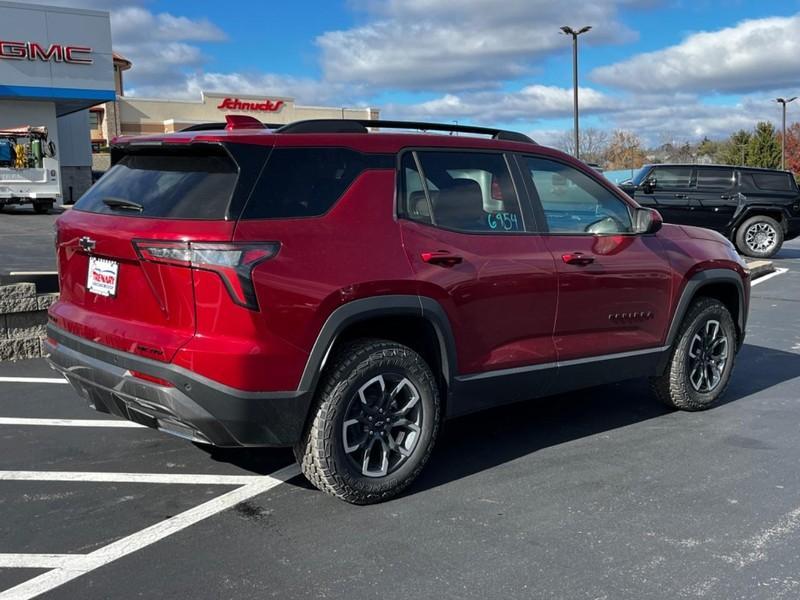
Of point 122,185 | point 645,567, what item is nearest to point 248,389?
point 122,185

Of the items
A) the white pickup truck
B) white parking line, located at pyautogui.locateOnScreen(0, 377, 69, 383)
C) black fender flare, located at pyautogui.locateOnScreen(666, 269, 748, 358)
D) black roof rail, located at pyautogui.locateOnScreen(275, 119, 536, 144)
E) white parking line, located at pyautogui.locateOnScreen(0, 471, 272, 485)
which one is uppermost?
the white pickup truck

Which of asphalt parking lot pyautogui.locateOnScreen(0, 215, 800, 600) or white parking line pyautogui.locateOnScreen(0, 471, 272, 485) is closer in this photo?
asphalt parking lot pyautogui.locateOnScreen(0, 215, 800, 600)

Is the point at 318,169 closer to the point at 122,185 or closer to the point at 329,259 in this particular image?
the point at 329,259

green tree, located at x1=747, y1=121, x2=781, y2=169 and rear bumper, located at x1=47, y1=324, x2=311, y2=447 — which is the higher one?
green tree, located at x1=747, y1=121, x2=781, y2=169

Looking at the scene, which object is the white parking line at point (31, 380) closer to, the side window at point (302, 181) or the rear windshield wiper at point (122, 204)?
the rear windshield wiper at point (122, 204)

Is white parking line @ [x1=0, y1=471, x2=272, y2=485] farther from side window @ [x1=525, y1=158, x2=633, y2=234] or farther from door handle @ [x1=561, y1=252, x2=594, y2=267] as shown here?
side window @ [x1=525, y1=158, x2=633, y2=234]

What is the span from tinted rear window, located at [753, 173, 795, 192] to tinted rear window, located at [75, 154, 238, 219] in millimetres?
15524

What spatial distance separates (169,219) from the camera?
3551mm

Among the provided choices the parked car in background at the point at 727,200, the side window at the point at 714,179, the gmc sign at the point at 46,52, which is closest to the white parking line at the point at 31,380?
the parked car in background at the point at 727,200

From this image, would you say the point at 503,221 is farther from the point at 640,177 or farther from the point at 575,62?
the point at 575,62

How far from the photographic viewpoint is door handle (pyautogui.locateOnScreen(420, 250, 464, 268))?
397 cm

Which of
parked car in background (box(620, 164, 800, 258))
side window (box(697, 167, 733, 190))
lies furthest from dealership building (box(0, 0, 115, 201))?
side window (box(697, 167, 733, 190))

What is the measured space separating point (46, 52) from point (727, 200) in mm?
24956

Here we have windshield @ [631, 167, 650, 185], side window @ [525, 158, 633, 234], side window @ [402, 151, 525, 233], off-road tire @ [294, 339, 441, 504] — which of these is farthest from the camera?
windshield @ [631, 167, 650, 185]
